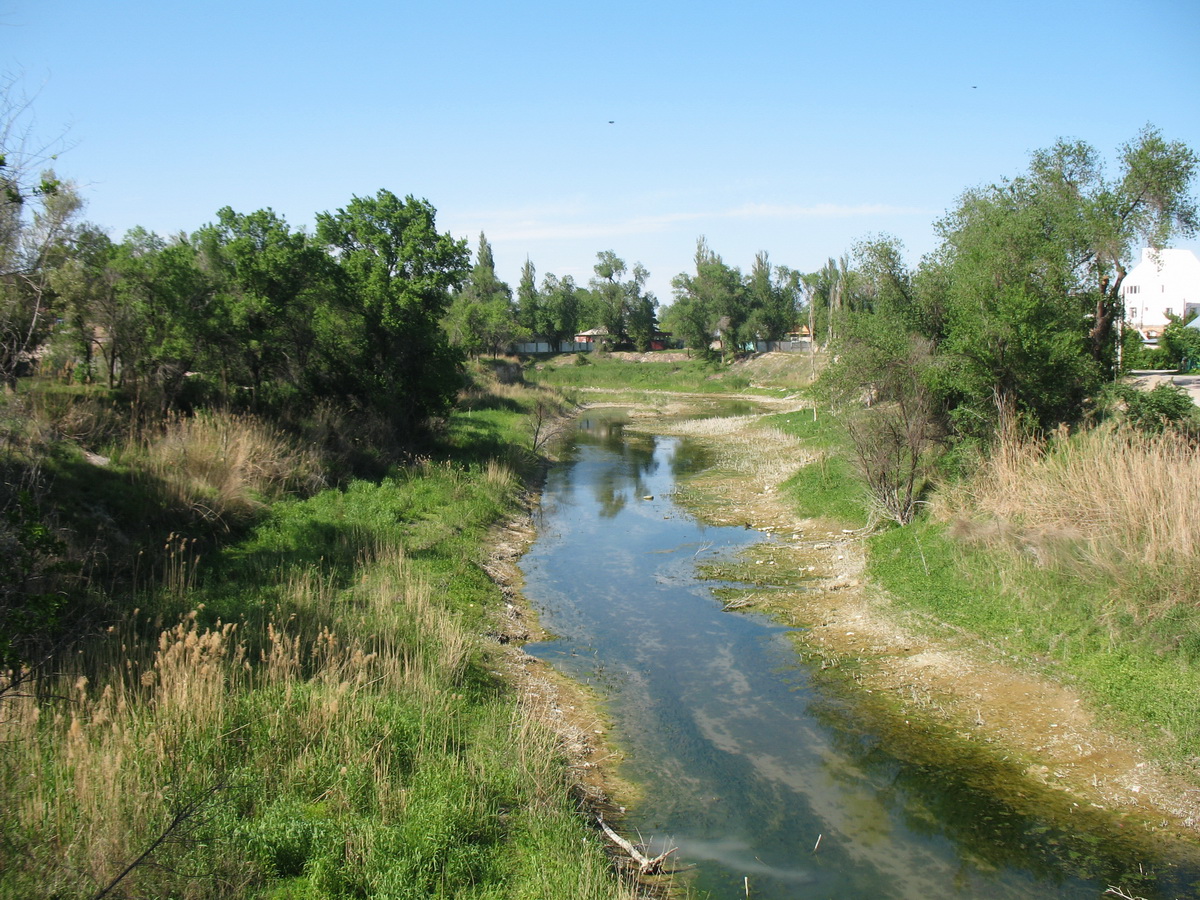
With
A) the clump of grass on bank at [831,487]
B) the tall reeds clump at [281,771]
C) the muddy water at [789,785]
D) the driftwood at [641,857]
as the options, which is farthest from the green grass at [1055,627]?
the tall reeds clump at [281,771]

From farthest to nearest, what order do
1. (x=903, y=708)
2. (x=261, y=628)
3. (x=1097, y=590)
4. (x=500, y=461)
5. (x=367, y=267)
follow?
(x=500, y=461)
(x=367, y=267)
(x=1097, y=590)
(x=903, y=708)
(x=261, y=628)

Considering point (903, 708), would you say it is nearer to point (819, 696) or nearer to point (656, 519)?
point (819, 696)

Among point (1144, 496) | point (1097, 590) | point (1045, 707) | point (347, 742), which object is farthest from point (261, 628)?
point (1144, 496)

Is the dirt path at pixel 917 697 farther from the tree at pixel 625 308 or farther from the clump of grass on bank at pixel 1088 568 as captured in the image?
the tree at pixel 625 308

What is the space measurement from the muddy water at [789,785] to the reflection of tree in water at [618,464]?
35.3 feet

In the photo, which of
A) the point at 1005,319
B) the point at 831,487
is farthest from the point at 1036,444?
the point at 831,487

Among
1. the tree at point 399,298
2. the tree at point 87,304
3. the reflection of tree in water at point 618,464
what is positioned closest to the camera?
the tree at point 87,304

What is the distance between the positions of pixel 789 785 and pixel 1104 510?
7283 mm

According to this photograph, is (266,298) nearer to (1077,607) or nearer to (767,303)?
(1077,607)

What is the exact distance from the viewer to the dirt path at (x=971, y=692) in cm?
887

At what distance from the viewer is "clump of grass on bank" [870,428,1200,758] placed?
10414 mm

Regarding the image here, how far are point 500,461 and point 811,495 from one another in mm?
10801

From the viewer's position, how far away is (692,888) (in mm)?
7566

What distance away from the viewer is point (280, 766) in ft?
23.6
